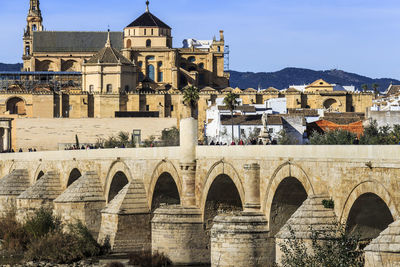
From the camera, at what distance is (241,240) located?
27281mm

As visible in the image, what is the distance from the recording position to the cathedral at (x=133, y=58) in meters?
103

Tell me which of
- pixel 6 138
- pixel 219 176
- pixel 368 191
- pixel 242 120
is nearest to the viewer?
pixel 368 191

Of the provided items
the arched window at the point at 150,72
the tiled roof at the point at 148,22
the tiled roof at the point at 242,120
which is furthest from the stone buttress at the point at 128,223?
the tiled roof at the point at 148,22

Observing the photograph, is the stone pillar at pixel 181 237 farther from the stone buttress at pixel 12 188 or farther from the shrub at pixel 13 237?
the stone buttress at pixel 12 188

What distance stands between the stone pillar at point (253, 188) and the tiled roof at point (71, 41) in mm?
88191

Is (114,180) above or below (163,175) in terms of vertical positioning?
below

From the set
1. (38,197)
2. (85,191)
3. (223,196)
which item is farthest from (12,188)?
(223,196)

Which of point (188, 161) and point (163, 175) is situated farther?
point (163, 175)

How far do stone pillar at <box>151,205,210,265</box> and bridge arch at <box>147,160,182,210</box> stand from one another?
2.00 metres

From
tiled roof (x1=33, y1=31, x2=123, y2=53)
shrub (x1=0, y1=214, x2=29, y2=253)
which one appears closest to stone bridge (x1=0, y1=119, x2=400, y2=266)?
shrub (x1=0, y1=214, x2=29, y2=253)

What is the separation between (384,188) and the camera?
70.6 feet

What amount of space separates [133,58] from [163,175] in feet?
243

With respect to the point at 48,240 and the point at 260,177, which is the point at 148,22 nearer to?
the point at 48,240

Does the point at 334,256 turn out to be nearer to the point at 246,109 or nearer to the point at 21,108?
the point at 246,109
